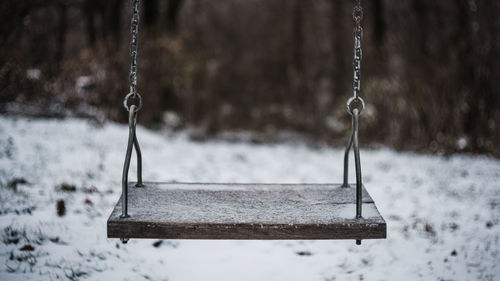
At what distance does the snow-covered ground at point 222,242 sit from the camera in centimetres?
252

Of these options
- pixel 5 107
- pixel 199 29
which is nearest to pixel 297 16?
pixel 199 29

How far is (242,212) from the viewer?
1.97 meters

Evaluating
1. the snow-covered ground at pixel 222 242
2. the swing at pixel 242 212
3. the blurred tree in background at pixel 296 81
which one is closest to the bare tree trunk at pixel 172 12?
the blurred tree in background at pixel 296 81

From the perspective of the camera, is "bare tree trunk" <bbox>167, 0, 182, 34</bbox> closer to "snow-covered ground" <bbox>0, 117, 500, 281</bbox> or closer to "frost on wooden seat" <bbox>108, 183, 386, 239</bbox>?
"snow-covered ground" <bbox>0, 117, 500, 281</bbox>

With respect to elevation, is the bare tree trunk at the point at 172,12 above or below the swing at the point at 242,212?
above

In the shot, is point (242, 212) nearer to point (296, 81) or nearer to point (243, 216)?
point (243, 216)

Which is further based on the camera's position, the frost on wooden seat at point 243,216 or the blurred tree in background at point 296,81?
the blurred tree in background at point 296,81

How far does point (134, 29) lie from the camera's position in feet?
6.56

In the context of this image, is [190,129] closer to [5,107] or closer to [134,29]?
[5,107]

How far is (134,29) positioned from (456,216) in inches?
127

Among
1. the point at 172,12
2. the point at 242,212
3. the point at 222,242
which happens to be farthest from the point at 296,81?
the point at 242,212

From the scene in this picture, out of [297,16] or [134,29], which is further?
[297,16]

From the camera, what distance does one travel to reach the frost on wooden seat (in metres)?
1.80

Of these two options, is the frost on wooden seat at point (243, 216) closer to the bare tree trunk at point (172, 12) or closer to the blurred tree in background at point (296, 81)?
the blurred tree in background at point (296, 81)
